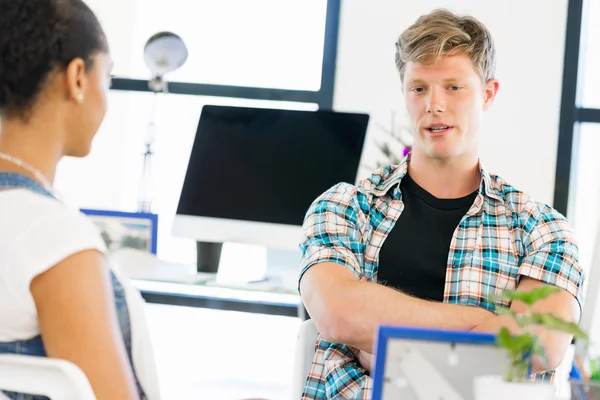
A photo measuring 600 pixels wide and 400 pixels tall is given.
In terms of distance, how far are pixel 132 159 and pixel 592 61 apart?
2299 mm

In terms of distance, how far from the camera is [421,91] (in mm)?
1834

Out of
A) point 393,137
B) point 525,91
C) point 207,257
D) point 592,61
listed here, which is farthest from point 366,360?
point 592,61

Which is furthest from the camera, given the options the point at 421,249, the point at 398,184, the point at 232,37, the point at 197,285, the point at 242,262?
the point at 232,37

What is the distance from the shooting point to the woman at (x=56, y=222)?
1.01 meters

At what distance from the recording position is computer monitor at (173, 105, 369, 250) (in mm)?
2684

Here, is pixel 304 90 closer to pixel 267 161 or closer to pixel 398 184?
pixel 267 161

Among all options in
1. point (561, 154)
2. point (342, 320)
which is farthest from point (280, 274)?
point (561, 154)

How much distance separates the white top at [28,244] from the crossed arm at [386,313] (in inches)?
23.5

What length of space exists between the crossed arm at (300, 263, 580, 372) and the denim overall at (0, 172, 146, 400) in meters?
0.46

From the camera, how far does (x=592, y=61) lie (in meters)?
3.52

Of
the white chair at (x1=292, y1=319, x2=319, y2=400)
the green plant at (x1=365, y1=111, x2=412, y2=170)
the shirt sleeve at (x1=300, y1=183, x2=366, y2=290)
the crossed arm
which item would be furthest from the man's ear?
the green plant at (x1=365, y1=111, x2=412, y2=170)

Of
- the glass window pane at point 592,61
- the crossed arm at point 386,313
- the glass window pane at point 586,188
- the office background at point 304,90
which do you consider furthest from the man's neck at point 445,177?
the glass window pane at point 592,61

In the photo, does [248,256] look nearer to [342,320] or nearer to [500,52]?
[342,320]

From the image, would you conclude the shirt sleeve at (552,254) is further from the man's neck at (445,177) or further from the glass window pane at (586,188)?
the glass window pane at (586,188)
